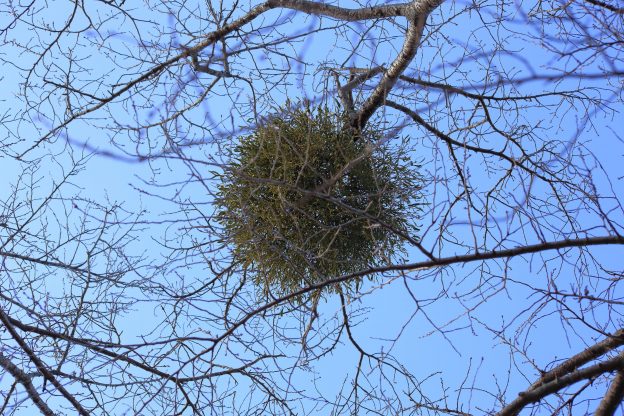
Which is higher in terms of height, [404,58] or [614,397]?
[404,58]

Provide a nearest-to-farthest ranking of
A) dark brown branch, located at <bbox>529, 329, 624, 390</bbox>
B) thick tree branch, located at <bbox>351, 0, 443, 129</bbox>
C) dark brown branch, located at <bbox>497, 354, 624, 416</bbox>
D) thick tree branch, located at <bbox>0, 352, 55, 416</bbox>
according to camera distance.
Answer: dark brown branch, located at <bbox>497, 354, 624, 416</bbox> < dark brown branch, located at <bbox>529, 329, 624, 390</bbox> < thick tree branch, located at <bbox>0, 352, 55, 416</bbox> < thick tree branch, located at <bbox>351, 0, 443, 129</bbox>

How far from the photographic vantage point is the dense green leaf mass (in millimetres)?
2104

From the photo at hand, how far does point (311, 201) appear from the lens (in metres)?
2.11

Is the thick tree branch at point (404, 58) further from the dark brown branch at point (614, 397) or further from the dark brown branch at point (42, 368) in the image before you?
the dark brown branch at point (42, 368)

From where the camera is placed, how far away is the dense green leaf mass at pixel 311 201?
2104 millimetres

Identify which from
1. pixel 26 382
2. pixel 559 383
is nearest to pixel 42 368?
pixel 26 382

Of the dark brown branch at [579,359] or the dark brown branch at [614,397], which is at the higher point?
the dark brown branch at [579,359]

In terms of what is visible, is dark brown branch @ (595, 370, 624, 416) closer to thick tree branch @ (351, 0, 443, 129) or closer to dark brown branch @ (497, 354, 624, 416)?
dark brown branch @ (497, 354, 624, 416)

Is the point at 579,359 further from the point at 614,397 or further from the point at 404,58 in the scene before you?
the point at 404,58

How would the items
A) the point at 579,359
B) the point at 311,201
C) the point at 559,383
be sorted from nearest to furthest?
the point at 559,383
the point at 579,359
the point at 311,201

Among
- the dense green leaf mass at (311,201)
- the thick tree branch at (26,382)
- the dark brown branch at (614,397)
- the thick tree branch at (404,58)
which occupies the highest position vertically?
the thick tree branch at (404,58)

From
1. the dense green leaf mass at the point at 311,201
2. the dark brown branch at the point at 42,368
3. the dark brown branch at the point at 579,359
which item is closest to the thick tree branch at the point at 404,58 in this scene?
the dense green leaf mass at the point at 311,201

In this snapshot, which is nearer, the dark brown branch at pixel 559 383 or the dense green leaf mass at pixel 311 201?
the dark brown branch at pixel 559 383

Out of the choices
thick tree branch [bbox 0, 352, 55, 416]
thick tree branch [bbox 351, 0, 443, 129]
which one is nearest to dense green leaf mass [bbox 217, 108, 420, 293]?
thick tree branch [bbox 351, 0, 443, 129]
